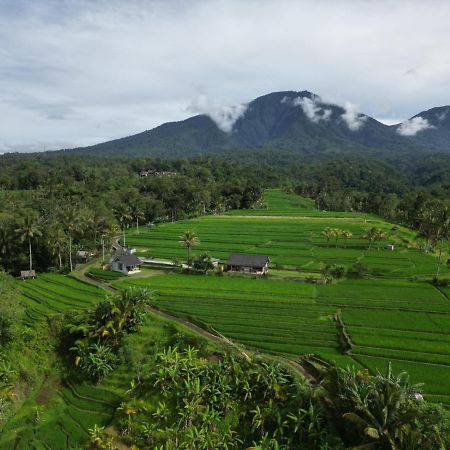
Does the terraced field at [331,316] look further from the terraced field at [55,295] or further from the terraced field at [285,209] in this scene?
the terraced field at [285,209]

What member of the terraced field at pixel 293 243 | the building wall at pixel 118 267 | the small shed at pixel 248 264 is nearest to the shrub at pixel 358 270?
the terraced field at pixel 293 243

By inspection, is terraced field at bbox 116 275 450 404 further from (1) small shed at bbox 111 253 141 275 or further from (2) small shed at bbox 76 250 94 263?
(2) small shed at bbox 76 250 94 263

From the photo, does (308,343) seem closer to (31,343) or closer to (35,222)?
(31,343)

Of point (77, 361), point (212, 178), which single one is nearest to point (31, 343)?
point (77, 361)

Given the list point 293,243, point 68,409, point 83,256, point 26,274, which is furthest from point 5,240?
point 293,243

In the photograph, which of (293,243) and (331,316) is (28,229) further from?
(293,243)

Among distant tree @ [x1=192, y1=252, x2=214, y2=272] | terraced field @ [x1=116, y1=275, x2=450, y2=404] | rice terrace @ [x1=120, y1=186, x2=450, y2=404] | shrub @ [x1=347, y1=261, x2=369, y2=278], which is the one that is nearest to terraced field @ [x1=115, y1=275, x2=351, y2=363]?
terraced field @ [x1=116, y1=275, x2=450, y2=404]
